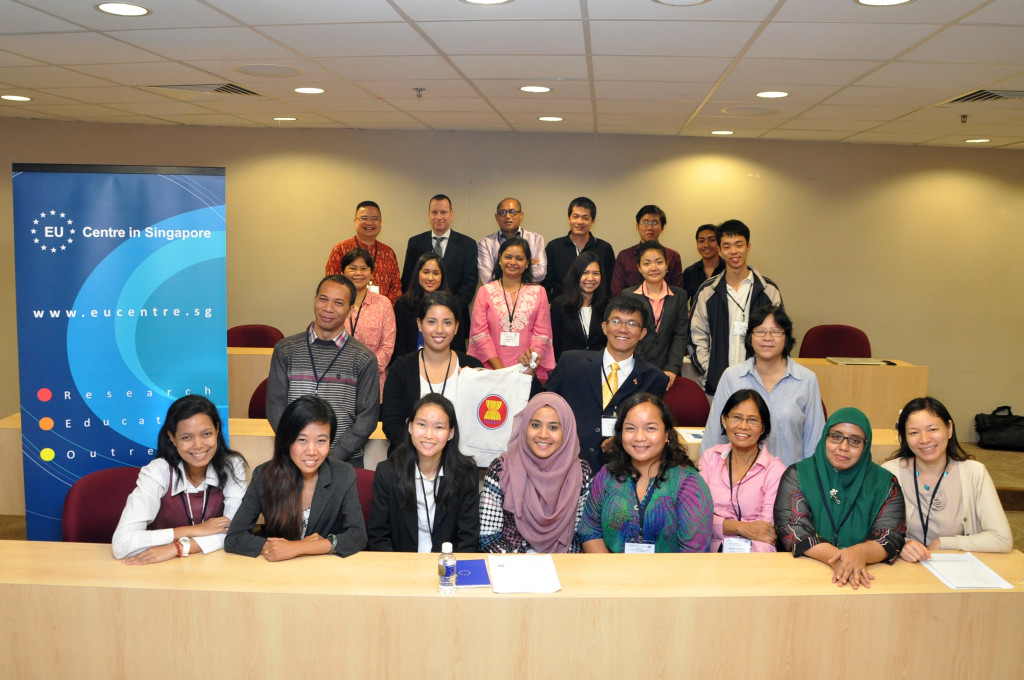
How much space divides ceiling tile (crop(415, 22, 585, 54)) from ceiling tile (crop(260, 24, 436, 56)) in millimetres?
118

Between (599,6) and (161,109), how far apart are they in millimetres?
4790

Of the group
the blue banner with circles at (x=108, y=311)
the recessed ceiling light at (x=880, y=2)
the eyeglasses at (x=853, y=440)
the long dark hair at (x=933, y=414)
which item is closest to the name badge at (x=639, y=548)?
the eyeglasses at (x=853, y=440)

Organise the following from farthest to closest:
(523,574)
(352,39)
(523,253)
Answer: (523,253) → (352,39) → (523,574)

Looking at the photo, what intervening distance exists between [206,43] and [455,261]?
2.63 m

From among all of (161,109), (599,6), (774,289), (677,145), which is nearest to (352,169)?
(161,109)

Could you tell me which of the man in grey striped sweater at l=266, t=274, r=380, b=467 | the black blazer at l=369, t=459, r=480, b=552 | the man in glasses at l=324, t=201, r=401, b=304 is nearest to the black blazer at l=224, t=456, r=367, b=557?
the black blazer at l=369, t=459, r=480, b=552

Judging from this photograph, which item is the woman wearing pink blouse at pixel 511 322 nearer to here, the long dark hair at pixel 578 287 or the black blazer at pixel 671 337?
the long dark hair at pixel 578 287

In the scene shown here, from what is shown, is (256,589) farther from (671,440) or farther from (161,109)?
(161,109)

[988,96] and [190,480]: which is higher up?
[988,96]

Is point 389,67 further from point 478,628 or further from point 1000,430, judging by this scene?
point 1000,430

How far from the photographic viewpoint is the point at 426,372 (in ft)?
12.4

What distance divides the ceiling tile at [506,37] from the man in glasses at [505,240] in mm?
2038

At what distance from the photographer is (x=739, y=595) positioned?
7.91ft

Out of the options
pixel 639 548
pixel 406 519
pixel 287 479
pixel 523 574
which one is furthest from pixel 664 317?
pixel 287 479
